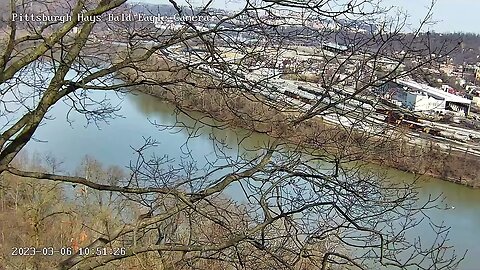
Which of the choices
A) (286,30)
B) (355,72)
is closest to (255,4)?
(286,30)

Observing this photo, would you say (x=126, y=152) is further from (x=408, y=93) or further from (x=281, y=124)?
(x=408, y=93)

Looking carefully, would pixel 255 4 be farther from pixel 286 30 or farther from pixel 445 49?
pixel 445 49

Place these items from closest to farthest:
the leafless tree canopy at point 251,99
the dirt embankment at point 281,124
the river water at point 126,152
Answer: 1. the leafless tree canopy at point 251,99
2. the dirt embankment at point 281,124
3. the river water at point 126,152

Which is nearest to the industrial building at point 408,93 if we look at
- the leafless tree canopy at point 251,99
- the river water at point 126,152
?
the leafless tree canopy at point 251,99

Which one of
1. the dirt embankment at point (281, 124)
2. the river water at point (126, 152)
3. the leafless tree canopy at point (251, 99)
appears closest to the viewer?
the leafless tree canopy at point (251, 99)

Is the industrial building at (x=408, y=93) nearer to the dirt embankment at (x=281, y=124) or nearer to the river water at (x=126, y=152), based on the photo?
the dirt embankment at (x=281, y=124)

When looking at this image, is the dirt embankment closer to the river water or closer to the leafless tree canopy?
the leafless tree canopy

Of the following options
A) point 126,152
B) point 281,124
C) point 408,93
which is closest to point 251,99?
point 281,124

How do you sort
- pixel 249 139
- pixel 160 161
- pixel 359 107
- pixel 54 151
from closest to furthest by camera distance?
pixel 359 107
pixel 249 139
pixel 160 161
pixel 54 151
